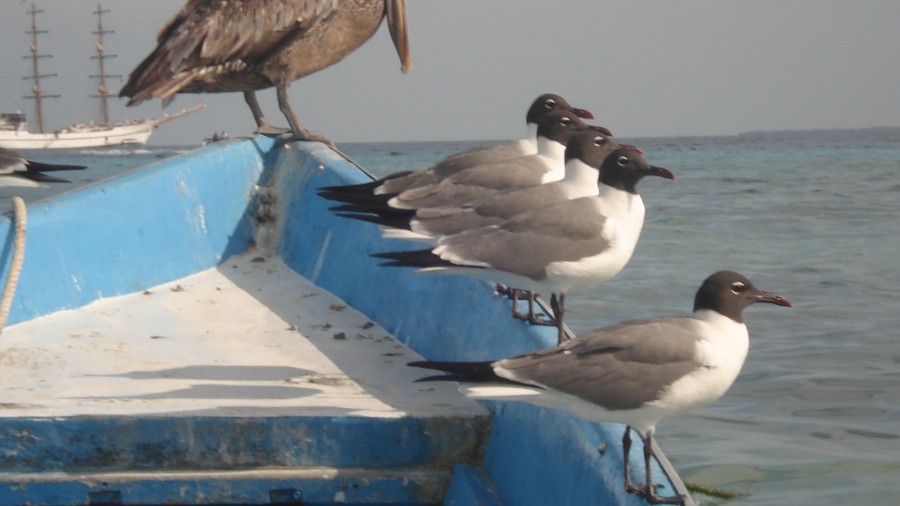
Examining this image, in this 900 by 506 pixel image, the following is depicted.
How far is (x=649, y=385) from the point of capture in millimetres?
3010

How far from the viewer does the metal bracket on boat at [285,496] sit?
10.8 ft

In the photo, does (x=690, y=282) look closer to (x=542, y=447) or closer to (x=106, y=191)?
(x=106, y=191)

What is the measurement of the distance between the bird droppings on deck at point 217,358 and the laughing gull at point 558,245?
1.42 ft

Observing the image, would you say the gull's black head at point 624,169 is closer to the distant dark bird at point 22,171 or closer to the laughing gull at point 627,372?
the laughing gull at point 627,372

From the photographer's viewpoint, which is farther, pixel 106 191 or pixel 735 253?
pixel 735 253

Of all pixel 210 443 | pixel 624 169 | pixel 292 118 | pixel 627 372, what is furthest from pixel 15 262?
pixel 292 118

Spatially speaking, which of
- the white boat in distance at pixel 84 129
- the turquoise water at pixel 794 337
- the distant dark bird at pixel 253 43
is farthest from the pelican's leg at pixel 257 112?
the white boat in distance at pixel 84 129

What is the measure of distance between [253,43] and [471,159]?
10.9ft

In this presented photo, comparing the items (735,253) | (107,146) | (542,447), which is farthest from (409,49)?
(107,146)

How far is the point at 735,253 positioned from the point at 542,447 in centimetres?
1221

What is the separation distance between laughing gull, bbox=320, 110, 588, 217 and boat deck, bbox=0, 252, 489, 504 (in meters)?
0.59

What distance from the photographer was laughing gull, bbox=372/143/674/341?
3656 millimetres

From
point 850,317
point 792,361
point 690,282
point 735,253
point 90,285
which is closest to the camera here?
point 90,285

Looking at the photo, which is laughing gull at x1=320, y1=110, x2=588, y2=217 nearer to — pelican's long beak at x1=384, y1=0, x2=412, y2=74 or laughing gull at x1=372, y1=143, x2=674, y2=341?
laughing gull at x1=372, y1=143, x2=674, y2=341
